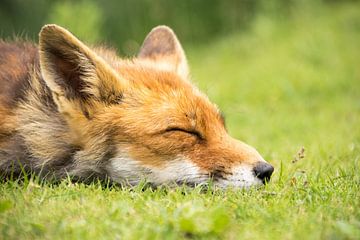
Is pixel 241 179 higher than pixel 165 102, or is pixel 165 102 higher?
pixel 165 102

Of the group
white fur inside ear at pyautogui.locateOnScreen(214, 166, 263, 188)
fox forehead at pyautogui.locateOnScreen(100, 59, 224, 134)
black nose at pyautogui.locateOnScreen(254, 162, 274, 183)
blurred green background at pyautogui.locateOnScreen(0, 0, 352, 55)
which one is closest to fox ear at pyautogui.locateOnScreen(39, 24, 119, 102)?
fox forehead at pyautogui.locateOnScreen(100, 59, 224, 134)

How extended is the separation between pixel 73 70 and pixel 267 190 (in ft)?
6.53

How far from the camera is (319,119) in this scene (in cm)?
1002

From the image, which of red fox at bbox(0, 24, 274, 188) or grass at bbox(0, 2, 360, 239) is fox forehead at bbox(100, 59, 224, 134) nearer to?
red fox at bbox(0, 24, 274, 188)

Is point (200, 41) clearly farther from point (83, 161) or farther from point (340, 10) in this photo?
point (83, 161)

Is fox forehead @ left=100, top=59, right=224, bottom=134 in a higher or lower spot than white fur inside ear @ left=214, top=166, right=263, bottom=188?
higher

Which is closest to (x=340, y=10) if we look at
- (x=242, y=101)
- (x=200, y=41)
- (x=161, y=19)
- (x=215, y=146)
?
(x=200, y=41)

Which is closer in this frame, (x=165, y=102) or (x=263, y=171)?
(x=263, y=171)

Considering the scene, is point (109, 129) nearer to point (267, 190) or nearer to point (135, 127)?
point (135, 127)

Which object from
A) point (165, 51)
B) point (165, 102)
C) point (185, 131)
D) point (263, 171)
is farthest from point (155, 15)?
point (263, 171)

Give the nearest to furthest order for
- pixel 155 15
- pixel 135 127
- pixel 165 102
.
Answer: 1. pixel 135 127
2. pixel 165 102
3. pixel 155 15

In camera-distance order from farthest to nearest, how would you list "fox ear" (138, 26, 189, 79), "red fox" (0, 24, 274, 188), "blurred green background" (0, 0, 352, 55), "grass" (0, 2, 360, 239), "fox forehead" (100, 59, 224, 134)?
"blurred green background" (0, 0, 352, 55) < "fox ear" (138, 26, 189, 79) < "fox forehead" (100, 59, 224, 134) < "red fox" (0, 24, 274, 188) < "grass" (0, 2, 360, 239)

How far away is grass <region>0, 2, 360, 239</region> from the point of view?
12.5 ft

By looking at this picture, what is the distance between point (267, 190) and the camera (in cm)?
484
